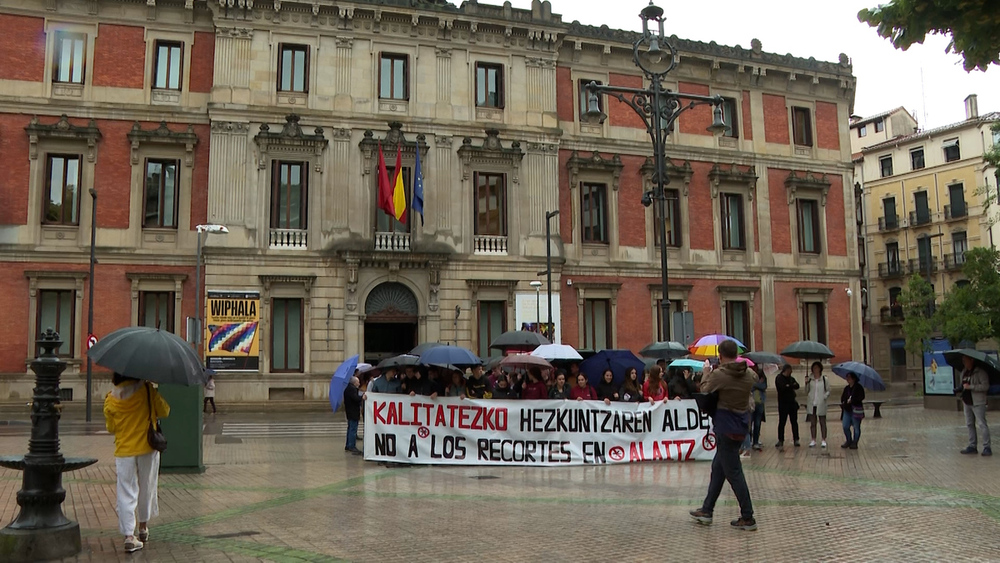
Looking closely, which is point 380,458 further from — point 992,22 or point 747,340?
point 747,340

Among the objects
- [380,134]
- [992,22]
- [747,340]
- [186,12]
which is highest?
[186,12]

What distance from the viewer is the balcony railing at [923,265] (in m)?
57.3

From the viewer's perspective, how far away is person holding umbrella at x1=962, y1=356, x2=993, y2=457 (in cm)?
1498

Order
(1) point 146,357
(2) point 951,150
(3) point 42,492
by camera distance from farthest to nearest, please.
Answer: (2) point 951,150 < (1) point 146,357 < (3) point 42,492

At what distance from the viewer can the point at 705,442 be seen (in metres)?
15.2

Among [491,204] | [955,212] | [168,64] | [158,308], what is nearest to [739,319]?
[491,204]

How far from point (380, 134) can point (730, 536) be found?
24.9 meters

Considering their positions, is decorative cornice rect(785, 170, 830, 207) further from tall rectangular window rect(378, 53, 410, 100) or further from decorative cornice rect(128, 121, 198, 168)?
decorative cornice rect(128, 121, 198, 168)

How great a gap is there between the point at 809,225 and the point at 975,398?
23.6 metres

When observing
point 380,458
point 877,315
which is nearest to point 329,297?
point 380,458

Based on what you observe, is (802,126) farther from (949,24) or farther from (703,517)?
(703,517)

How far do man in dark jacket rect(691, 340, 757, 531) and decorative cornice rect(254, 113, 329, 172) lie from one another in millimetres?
23409

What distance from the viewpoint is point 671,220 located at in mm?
35031

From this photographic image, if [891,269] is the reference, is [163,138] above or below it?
above
